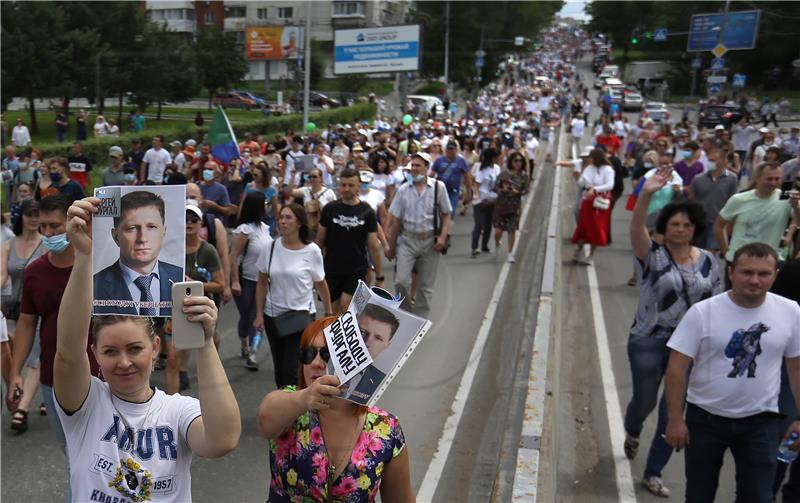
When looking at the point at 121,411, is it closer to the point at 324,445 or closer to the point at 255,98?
the point at 324,445

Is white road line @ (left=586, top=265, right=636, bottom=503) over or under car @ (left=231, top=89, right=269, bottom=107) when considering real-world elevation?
under

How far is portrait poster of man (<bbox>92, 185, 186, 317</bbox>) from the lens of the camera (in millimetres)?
2637

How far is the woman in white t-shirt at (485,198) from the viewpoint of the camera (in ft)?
42.1

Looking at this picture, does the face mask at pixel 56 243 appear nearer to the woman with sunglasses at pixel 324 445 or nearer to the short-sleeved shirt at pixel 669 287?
the woman with sunglasses at pixel 324 445

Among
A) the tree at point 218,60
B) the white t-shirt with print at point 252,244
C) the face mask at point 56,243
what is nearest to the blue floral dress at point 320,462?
the face mask at point 56,243

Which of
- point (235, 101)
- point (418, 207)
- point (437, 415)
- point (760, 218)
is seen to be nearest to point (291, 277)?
point (437, 415)

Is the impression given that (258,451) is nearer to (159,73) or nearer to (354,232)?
(354,232)

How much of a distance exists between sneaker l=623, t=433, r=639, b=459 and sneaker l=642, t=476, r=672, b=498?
0.44 meters

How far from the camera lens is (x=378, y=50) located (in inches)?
1877

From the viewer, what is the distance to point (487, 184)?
13000 mm

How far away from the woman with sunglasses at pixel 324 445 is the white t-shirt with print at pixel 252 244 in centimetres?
446

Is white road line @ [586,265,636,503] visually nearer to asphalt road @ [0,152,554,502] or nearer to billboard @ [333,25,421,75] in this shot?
asphalt road @ [0,152,554,502]

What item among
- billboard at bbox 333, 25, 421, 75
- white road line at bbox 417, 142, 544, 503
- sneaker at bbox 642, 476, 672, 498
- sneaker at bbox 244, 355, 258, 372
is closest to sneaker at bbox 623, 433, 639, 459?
sneaker at bbox 642, 476, 672, 498

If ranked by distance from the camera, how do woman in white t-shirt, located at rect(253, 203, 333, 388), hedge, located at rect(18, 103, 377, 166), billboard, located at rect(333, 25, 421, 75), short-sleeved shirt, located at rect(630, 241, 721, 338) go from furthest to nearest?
billboard, located at rect(333, 25, 421, 75) → hedge, located at rect(18, 103, 377, 166) → woman in white t-shirt, located at rect(253, 203, 333, 388) → short-sleeved shirt, located at rect(630, 241, 721, 338)
